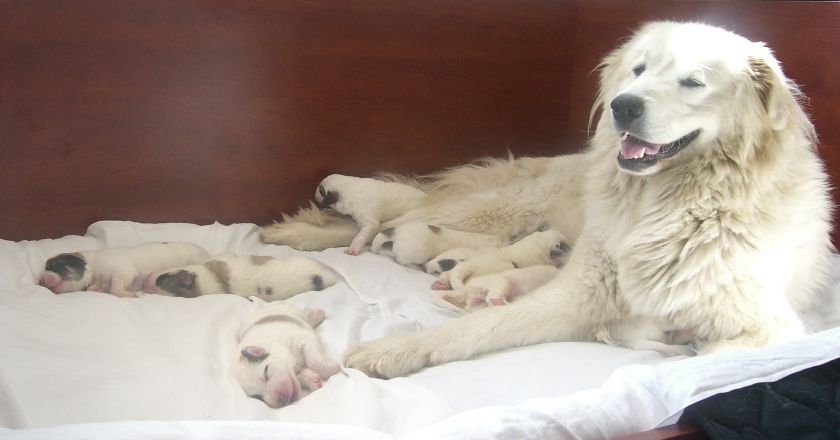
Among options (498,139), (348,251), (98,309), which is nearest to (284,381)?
(98,309)

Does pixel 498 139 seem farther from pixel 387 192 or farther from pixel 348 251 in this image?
pixel 348 251

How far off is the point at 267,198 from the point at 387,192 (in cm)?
36

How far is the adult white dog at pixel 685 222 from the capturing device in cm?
147

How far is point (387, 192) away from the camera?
2.18m

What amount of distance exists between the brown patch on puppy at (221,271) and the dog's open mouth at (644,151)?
0.90 meters

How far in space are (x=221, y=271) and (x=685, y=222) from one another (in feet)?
3.35

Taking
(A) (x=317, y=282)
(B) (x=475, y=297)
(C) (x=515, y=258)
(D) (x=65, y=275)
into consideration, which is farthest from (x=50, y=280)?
(C) (x=515, y=258)

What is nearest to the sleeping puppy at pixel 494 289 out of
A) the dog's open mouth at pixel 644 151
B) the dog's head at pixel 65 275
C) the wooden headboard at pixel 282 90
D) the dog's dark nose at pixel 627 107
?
the dog's open mouth at pixel 644 151

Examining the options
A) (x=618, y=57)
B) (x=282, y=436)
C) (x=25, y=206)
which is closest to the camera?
(x=282, y=436)

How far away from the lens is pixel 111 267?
5.49 feet

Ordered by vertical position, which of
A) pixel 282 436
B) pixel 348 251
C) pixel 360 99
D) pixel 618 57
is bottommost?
pixel 348 251

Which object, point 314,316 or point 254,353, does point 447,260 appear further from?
point 254,353

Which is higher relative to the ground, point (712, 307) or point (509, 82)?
point (509, 82)

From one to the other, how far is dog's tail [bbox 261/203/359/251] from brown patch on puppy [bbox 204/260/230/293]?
0.34 meters
